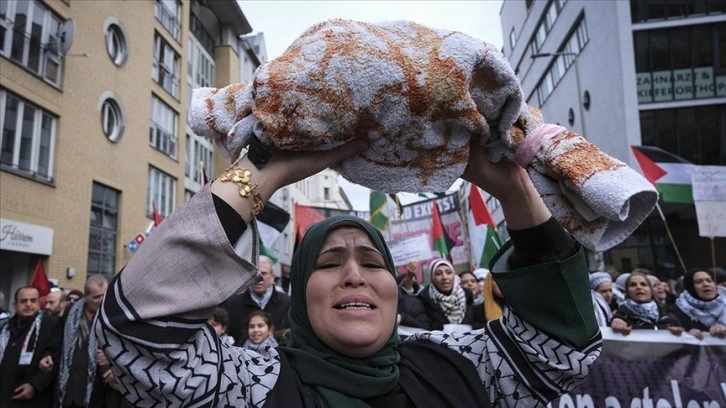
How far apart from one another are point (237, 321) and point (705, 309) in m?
4.82

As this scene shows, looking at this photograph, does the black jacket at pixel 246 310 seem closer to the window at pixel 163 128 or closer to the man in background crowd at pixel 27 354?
the man in background crowd at pixel 27 354

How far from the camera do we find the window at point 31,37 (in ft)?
43.5

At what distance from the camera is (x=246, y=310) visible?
5.82 m

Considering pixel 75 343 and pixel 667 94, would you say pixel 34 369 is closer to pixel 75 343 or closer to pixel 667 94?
pixel 75 343

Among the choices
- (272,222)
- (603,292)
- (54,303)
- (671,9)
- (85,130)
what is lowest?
(54,303)

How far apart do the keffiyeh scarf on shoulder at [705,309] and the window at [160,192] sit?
18549 millimetres

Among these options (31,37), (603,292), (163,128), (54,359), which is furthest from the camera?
(163,128)

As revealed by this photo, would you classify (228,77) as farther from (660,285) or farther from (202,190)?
(202,190)

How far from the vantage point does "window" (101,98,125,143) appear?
17.9m

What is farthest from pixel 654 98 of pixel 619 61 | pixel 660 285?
pixel 660 285

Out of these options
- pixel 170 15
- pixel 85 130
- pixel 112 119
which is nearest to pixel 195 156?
pixel 170 15

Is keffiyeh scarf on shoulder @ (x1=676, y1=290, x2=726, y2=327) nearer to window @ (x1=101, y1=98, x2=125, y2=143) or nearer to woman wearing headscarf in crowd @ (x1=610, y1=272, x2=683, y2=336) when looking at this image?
woman wearing headscarf in crowd @ (x1=610, y1=272, x2=683, y2=336)

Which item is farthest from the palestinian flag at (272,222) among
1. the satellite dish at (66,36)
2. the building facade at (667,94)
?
the building facade at (667,94)

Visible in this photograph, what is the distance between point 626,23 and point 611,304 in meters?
16.7
